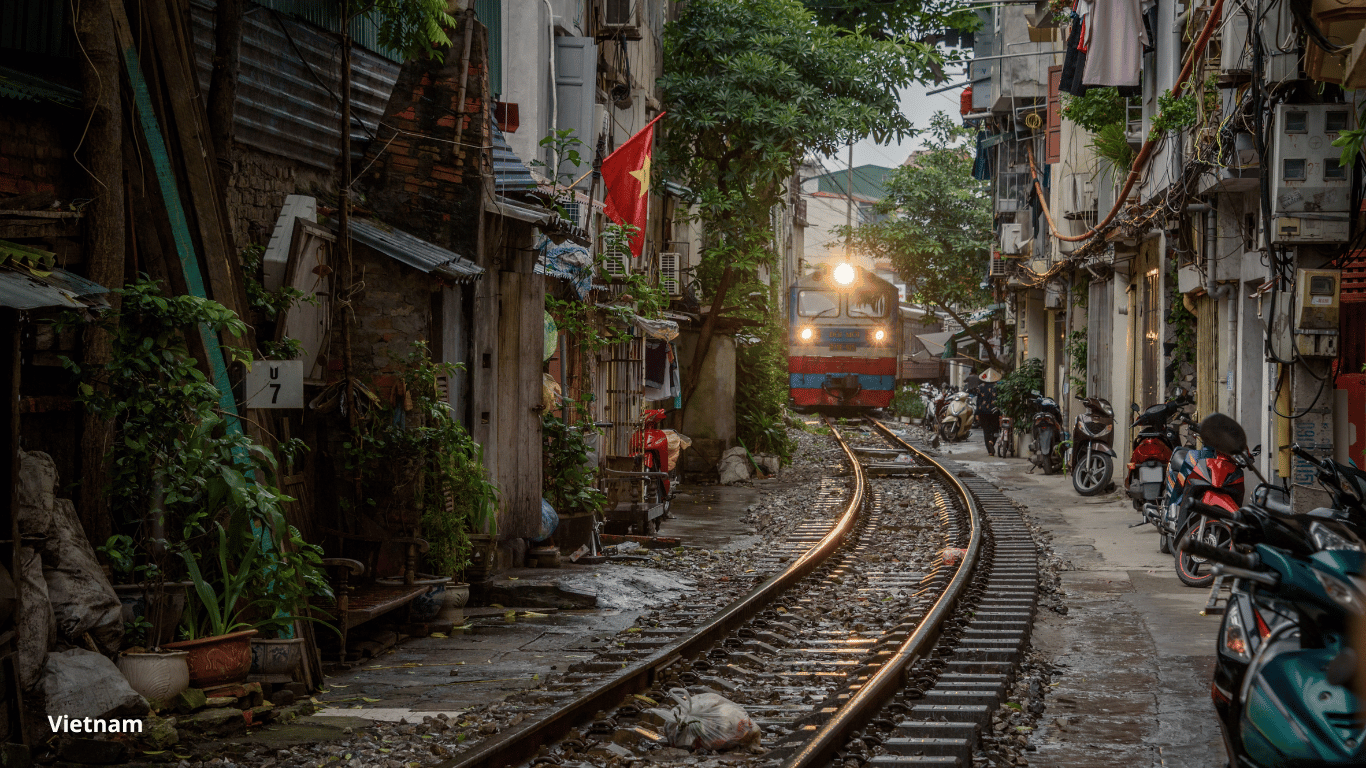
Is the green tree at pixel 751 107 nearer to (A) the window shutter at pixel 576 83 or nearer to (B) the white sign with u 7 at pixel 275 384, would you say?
(A) the window shutter at pixel 576 83

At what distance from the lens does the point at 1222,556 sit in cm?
407

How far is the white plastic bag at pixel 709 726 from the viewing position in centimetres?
605

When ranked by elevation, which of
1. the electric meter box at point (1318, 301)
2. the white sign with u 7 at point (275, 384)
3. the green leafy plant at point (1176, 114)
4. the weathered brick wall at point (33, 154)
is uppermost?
the green leafy plant at point (1176, 114)

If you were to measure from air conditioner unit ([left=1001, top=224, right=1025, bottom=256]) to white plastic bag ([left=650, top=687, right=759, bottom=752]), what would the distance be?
24826 mm

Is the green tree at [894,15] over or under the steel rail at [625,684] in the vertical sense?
over

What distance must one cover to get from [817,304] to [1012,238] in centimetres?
472

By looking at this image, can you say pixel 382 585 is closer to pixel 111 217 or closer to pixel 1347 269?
pixel 111 217

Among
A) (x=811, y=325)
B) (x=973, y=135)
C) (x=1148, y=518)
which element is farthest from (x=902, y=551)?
(x=973, y=135)

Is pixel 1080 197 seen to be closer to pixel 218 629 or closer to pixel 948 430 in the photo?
pixel 948 430

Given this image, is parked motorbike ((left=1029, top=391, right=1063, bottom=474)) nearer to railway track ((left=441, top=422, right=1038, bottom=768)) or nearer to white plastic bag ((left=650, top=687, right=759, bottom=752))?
railway track ((left=441, top=422, right=1038, bottom=768))

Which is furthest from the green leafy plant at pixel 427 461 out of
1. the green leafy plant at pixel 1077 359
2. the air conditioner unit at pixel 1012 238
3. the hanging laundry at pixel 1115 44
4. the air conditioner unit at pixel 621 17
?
the air conditioner unit at pixel 1012 238

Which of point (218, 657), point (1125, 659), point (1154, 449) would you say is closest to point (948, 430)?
point (1154, 449)

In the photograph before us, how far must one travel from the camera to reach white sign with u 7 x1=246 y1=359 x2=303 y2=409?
7.12m

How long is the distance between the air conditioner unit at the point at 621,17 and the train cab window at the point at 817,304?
43.8ft
